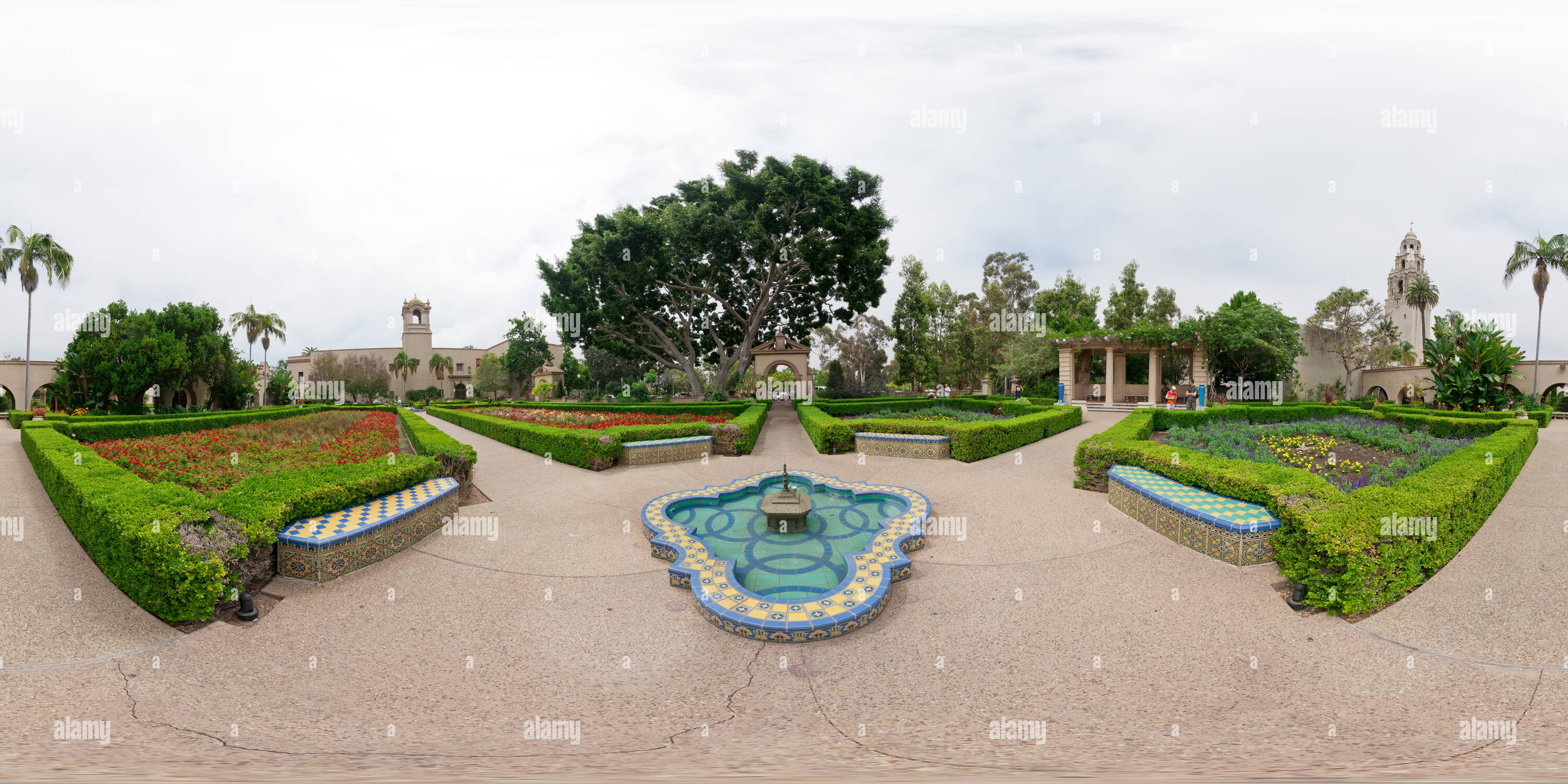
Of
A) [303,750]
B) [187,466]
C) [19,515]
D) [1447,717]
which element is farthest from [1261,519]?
[19,515]

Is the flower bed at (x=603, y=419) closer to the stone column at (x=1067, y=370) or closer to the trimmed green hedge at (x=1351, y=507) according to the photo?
the trimmed green hedge at (x=1351, y=507)

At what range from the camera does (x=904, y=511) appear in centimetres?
801

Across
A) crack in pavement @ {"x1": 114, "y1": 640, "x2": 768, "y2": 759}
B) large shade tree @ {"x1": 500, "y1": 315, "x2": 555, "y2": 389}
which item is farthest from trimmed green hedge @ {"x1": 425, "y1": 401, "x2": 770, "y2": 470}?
large shade tree @ {"x1": 500, "y1": 315, "x2": 555, "y2": 389}

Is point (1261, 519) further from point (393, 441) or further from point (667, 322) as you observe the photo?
point (667, 322)

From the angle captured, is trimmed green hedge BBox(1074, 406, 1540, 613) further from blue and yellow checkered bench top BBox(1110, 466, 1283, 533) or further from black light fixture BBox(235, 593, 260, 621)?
black light fixture BBox(235, 593, 260, 621)

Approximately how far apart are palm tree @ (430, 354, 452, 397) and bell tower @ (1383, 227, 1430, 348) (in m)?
82.3

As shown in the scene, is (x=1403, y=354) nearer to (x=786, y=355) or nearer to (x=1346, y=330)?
(x=1346, y=330)

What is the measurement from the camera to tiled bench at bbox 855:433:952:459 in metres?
12.2

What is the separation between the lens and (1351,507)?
5.28 meters

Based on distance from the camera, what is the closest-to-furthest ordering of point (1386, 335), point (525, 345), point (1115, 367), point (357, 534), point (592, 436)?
point (357, 534) → point (592, 436) → point (1115, 367) → point (1386, 335) → point (525, 345)

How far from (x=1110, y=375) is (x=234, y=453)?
107 ft

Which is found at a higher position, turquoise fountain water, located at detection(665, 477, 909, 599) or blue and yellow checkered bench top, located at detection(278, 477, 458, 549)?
blue and yellow checkered bench top, located at detection(278, 477, 458, 549)

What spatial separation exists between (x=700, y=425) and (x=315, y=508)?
7.88 metres

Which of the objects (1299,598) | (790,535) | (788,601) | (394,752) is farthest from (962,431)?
(394,752)
